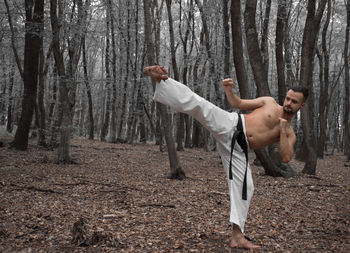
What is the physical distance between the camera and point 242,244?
3.45m

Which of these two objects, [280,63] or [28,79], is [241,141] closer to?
[280,63]

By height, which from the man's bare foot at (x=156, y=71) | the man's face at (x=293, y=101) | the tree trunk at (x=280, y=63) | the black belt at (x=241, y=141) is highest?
the tree trunk at (x=280, y=63)

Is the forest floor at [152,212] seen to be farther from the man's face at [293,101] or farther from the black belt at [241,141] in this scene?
the man's face at [293,101]

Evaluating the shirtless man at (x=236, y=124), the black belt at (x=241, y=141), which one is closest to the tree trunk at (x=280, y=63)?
the shirtless man at (x=236, y=124)

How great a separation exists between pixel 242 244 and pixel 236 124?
51.6 inches

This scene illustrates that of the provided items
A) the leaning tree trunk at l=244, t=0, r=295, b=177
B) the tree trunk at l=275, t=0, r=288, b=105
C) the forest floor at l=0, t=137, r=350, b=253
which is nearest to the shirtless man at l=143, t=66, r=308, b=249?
the forest floor at l=0, t=137, r=350, b=253

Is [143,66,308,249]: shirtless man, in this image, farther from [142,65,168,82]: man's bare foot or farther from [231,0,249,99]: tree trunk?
[231,0,249,99]: tree trunk

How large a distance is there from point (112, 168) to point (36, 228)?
490 cm

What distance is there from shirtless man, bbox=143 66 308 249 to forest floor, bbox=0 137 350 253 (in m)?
0.52

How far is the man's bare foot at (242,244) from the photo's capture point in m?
3.44

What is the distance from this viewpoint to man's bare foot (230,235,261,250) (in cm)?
344

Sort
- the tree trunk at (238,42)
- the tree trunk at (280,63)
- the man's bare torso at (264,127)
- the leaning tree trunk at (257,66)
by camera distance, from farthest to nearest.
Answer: the tree trunk at (280,63) < the leaning tree trunk at (257,66) < the tree trunk at (238,42) < the man's bare torso at (264,127)

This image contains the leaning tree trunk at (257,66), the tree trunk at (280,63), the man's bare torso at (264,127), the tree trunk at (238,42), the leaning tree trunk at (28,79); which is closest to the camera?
the man's bare torso at (264,127)

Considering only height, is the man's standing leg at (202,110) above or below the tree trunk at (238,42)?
below
